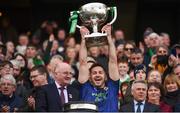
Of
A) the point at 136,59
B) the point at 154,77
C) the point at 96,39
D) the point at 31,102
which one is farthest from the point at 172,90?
the point at 31,102

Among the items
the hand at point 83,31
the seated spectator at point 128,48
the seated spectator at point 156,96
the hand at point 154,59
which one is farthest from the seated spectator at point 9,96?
Result: the seated spectator at point 128,48

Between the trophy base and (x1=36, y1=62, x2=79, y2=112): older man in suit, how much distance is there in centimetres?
44

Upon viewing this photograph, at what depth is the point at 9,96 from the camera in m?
10.5

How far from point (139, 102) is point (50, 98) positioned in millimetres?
1371

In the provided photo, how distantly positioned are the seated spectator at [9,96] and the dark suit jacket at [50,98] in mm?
904

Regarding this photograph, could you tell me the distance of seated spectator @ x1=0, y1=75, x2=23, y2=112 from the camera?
34.0ft

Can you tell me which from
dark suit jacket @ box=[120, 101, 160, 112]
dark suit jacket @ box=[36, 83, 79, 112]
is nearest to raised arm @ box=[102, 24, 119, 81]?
dark suit jacket @ box=[36, 83, 79, 112]

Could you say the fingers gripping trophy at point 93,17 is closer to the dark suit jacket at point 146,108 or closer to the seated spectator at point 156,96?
the dark suit jacket at point 146,108

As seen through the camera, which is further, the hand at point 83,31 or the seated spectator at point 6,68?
the seated spectator at point 6,68

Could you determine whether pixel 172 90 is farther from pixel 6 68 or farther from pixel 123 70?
pixel 6 68

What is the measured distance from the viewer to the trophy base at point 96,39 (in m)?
9.32

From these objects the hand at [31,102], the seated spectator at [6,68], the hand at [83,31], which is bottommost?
the hand at [31,102]

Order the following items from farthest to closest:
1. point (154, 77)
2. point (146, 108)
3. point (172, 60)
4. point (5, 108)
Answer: point (172, 60), point (154, 77), point (5, 108), point (146, 108)

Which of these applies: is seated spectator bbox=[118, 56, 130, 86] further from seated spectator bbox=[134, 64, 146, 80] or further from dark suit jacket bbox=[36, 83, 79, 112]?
dark suit jacket bbox=[36, 83, 79, 112]
